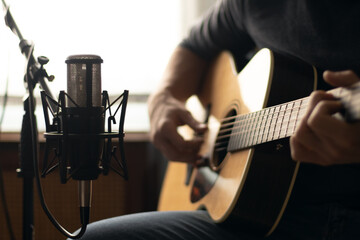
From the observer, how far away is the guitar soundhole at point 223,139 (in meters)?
0.95

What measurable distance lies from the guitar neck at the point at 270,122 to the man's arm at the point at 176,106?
0.16 meters

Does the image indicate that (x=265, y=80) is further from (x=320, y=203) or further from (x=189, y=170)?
(x=189, y=170)

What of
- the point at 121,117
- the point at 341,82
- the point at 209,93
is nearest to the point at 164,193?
the point at 209,93

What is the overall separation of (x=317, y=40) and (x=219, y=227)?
0.43 metres

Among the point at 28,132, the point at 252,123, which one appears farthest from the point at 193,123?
the point at 28,132

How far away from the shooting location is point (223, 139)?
98 centimetres

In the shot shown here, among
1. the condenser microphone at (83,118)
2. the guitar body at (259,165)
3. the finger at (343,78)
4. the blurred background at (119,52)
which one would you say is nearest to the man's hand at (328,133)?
the finger at (343,78)

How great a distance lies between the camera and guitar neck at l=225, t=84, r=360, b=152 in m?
0.51

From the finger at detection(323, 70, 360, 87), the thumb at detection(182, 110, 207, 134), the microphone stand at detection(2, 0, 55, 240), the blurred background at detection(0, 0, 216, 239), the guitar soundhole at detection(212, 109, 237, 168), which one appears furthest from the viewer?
the blurred background at detection(0, 0, 216, 239)

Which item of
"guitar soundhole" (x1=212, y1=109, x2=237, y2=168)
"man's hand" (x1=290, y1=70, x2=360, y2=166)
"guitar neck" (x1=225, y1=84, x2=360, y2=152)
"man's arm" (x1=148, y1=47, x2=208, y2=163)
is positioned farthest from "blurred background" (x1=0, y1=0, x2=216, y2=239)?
"man's hand" (x1=290, y1=70, x2=360, y2=166)

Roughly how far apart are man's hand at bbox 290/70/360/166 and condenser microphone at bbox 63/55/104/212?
28cm

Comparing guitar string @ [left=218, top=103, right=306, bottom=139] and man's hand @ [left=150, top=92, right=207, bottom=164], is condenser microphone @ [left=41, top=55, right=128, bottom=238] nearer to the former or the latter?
guitar string @ [left=218, top=103, right=306, bottom=139]

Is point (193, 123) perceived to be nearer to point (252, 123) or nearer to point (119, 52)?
point (252, 123)

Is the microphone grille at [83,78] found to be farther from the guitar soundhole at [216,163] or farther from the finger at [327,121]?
the guitar soundhole at [216,163]
